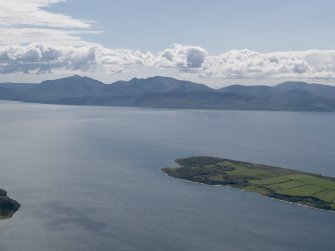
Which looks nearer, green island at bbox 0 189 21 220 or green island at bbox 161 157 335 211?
green island at bbox 0 189 21 220

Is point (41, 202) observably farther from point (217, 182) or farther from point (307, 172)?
point (307, 172)

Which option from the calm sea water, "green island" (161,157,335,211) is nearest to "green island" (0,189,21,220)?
the calm sea water

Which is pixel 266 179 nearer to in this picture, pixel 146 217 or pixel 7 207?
pixel 146 217

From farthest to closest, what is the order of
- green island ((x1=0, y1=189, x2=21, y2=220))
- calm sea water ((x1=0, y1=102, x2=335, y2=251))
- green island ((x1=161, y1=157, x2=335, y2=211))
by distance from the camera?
green island ((x1=161, y1=157, x2=335, y2=211)) → green island ((x1=0, y1=189, x2=21, y2=220)) → calm sea water ((x1=0, y1=102, x2=335, y2=251))

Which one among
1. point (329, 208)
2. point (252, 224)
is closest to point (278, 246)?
point (252, 224)

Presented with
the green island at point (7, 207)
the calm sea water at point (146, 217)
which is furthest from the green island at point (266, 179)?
the green island at point (7, 207)

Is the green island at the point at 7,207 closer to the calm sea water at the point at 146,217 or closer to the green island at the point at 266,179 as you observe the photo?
the calm sea water at the point at 146,217

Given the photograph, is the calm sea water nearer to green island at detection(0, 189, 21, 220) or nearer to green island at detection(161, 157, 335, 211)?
green island at detection(0, 189, 21, 220)
